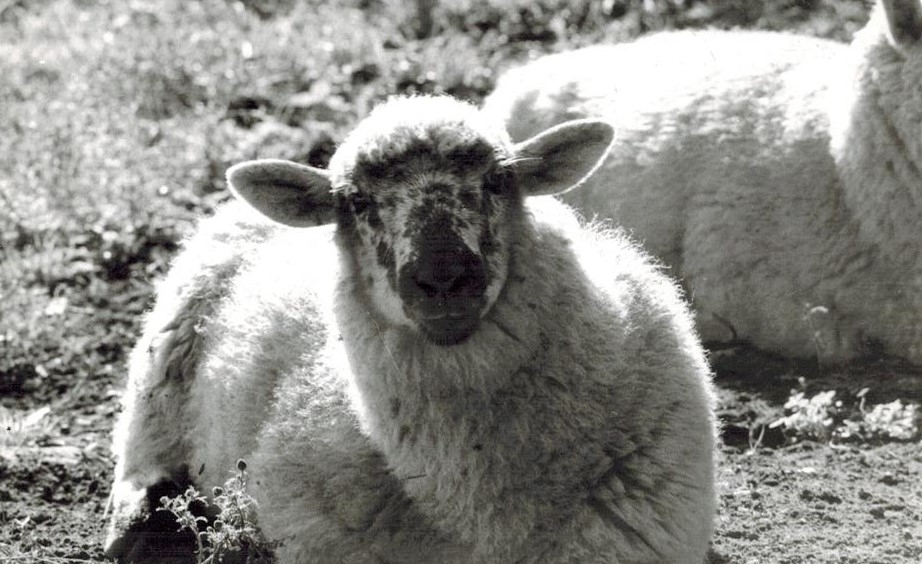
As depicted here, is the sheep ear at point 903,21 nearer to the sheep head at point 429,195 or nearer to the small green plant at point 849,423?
the small green plant at point 849,423

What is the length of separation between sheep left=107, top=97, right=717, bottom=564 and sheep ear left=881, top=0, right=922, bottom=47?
2365 millimetres

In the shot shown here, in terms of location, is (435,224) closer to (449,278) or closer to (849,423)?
(449,278)

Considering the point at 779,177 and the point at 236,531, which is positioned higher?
the point at 779,177

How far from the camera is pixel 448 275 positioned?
161 inches

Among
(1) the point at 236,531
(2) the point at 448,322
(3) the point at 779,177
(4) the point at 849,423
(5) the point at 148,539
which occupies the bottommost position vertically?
(5) the point at 148,539

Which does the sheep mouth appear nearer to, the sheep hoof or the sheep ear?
the sheep hoof

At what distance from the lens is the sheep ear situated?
6586mm

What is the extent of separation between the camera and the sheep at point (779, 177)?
6699 mm

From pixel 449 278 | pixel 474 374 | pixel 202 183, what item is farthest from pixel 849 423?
pixel 202 183

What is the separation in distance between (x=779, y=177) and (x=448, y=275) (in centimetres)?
333

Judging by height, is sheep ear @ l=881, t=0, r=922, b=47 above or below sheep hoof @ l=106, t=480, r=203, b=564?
above

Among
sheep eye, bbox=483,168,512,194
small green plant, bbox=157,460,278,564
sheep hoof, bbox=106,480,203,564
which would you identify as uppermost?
sheep eye, bbox=483,168,512,194

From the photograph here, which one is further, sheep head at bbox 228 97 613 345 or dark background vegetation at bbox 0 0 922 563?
dark background vegetation at bbox 0 0 922 563

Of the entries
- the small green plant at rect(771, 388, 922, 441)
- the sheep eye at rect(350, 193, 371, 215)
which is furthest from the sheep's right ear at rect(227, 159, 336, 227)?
the small green plant at rect(771, 388, 922, 441)
